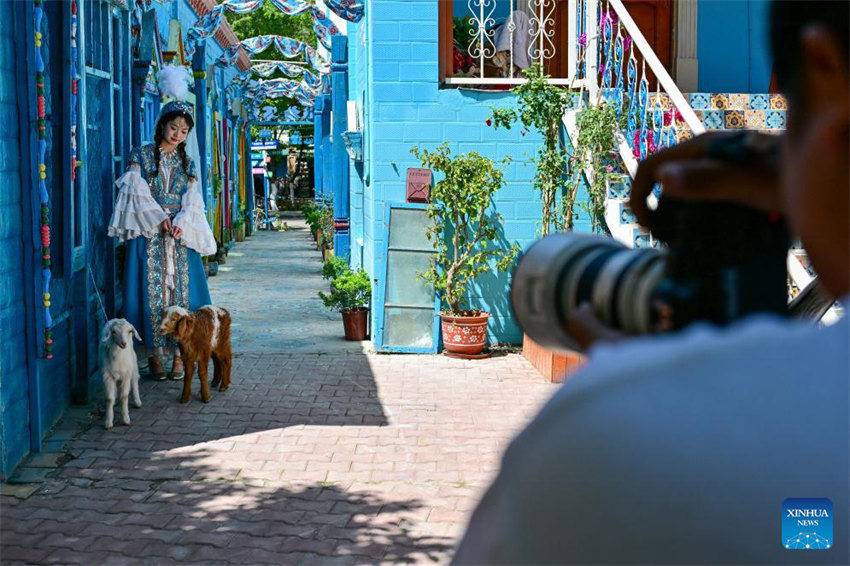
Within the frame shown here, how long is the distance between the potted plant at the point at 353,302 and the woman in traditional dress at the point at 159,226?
7.00 ft

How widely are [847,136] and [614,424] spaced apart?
32cm

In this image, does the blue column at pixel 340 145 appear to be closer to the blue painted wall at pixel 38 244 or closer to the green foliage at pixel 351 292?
the green foliage at pixel 351 292

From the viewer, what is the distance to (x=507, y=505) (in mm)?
848

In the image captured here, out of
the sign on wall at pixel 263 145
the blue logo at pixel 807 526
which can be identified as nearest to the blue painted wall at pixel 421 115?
the blue logo at pixel 807 526

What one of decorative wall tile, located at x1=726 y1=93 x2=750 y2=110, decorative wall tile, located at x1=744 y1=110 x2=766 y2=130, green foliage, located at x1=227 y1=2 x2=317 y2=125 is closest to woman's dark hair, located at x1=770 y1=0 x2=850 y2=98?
decorative wall tile, located at x1=744 y1=110 x2=766 y2=130

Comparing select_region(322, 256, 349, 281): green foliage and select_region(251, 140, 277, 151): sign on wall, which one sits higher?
select_region(251, 140, 277, 151): sign on wall

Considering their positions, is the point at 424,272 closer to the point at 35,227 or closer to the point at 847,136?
the point at 35,227

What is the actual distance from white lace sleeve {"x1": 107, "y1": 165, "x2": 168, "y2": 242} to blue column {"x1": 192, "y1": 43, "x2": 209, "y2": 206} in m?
6.58

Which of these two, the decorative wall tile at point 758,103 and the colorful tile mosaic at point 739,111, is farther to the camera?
the decorative wall tile at point 758,103

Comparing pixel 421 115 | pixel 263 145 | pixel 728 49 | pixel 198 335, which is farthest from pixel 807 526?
pixel 263 145

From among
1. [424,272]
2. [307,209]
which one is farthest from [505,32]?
[307,209]

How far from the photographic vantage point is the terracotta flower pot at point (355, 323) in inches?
394

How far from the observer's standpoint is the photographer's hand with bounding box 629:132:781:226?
38.5 inches

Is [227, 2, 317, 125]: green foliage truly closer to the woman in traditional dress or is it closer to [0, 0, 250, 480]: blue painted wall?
the woman in traditional dress
